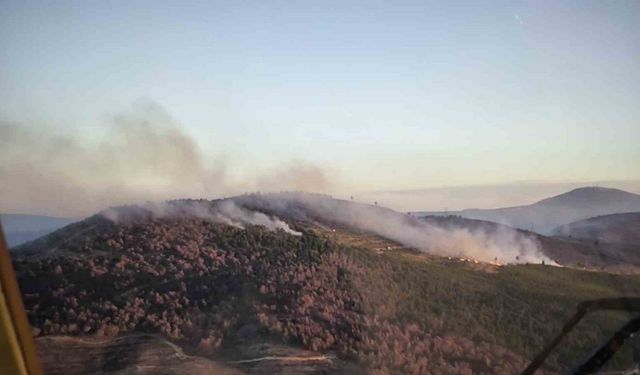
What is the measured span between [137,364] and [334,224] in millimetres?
1209

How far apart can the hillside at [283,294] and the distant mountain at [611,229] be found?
432 millimetres

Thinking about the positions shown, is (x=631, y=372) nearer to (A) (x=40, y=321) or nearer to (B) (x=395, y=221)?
(B) (x=395, y=221)

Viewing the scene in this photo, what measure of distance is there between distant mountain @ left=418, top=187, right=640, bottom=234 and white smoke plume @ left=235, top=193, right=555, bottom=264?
3.5 inches

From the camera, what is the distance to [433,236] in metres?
3.12

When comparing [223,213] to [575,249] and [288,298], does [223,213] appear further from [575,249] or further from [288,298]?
[575,249]

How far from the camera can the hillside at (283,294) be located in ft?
7.93

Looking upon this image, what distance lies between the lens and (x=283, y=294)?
102 inches

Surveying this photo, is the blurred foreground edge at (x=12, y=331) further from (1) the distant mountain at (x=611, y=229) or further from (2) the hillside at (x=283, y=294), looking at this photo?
(1) the distant mountain at (x=611, y=229)

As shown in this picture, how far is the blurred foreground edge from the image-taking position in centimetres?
152

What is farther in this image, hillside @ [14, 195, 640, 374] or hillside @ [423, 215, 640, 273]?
hillside @ [423, 215, 640, 273]

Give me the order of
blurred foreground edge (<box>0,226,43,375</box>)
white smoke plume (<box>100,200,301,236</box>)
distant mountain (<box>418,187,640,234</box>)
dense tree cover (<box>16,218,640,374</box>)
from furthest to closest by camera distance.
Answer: distant mountain (<box>418,187,640,234</box>)
white smoke plume (<box>100,200,301,236</box>)
dense tree cover (<box>16,218,640,374</box>)
blurred foreground edge (<box>0,226,43,375</box>)

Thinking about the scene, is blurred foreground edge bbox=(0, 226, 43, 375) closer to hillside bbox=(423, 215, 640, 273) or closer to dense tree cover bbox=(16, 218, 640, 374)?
dense tree cover bbox=(16, 218, 640, 374)

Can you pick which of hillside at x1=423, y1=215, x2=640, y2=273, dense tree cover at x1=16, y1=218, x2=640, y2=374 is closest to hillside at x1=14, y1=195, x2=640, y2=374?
dense tree cover at x1=16, y1=218, x2=640, y2=374

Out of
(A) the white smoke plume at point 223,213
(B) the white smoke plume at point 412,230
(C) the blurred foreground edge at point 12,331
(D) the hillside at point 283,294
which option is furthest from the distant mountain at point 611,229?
(C) the blurred foreground edge at point 12,331
